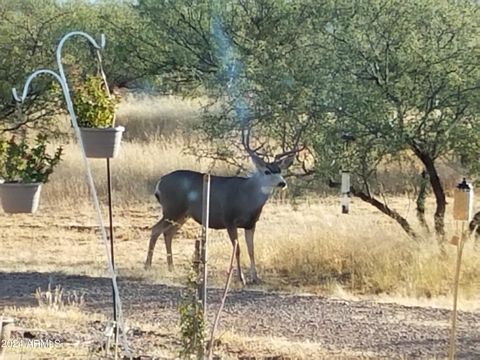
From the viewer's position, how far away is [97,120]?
7.86 meters

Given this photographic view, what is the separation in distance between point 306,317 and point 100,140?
11.6 feet

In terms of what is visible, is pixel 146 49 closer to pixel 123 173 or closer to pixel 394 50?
pixel 123 173

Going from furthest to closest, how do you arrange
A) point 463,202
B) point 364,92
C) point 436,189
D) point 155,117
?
point 155,117
point 436,189
point 364,92
point 463,202

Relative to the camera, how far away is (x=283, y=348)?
8.45 m

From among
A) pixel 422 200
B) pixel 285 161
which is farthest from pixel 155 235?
pixel 422 200

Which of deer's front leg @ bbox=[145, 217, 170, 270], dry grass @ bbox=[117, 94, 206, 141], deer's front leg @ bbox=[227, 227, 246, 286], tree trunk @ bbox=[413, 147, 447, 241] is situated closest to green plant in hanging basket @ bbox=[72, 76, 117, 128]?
deer's front leg @ bbox=[227, 227, 246, 286]

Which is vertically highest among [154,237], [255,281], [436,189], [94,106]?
[94,106]

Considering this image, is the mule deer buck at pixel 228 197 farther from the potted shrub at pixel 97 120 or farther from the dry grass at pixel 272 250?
the potted shrub at pixel 97 120

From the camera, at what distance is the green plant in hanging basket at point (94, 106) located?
25.7ft

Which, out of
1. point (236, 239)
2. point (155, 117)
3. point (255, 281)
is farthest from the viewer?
point (155, 117)

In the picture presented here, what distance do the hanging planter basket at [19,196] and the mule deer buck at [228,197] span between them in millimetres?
5663

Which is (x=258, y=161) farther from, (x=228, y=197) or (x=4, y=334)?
(x=4, y=334)

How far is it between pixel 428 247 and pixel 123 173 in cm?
1084

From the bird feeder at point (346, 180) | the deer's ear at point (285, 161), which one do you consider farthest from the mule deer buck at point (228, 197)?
the bird feeder at point (346, 180)
